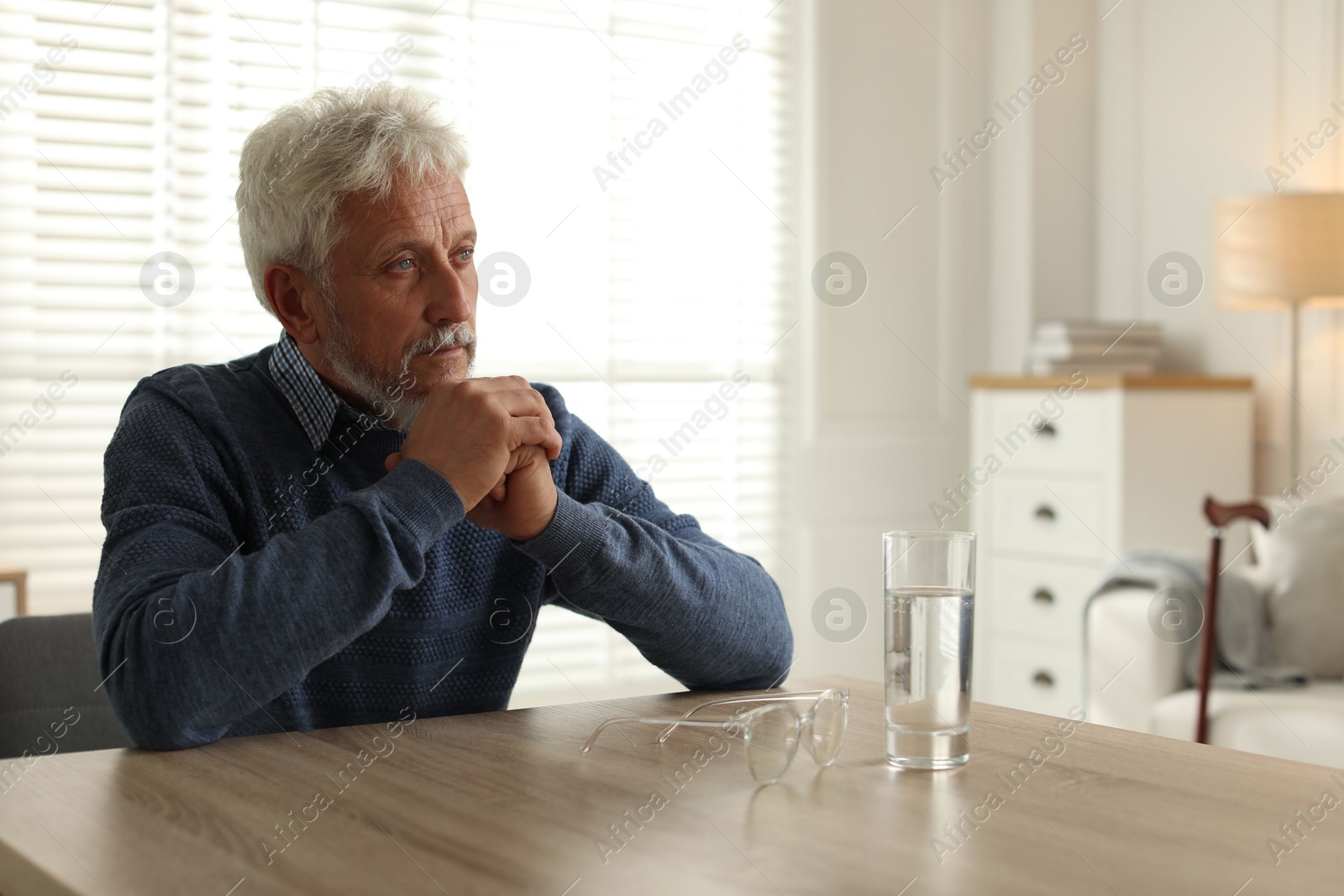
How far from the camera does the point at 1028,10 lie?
4.15 meters

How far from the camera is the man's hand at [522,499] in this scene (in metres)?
1.22

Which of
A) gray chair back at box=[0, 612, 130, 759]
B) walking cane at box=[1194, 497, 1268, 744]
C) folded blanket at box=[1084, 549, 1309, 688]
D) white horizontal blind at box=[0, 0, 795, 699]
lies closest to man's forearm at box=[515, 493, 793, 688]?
gray chair back at box=[0, 612, 130, 759]

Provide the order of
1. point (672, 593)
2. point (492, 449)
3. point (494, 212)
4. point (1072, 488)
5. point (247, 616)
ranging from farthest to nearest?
point (1072, 488) → point (494, 212) → point (672, 593) → point (492, 449) → point (247, 616)

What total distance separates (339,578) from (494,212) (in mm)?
2442

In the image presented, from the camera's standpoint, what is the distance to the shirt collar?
1418 millimetres

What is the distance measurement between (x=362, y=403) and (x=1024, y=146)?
3.21m

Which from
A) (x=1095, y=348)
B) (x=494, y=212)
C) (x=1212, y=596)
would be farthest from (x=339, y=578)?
(x=1095, y=348)

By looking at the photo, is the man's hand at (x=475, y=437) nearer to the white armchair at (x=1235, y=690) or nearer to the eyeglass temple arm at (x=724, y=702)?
the eyeglass temple arm at (x=724, y=702)

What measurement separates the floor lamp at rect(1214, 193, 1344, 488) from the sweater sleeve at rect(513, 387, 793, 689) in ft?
7.83

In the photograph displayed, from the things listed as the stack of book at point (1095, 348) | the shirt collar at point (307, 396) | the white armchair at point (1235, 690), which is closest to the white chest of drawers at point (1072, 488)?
the stack of book at point (1095, 348)

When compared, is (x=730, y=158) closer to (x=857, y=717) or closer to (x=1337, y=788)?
(x=857, y=717)

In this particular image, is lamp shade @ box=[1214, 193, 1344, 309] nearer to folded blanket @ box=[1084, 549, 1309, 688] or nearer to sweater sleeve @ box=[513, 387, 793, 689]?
folded blanket @ box=[1084, 549, 1309, 688]

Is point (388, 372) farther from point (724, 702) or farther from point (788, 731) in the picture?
point (788, 731)

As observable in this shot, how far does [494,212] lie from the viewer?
3414 millimetres
